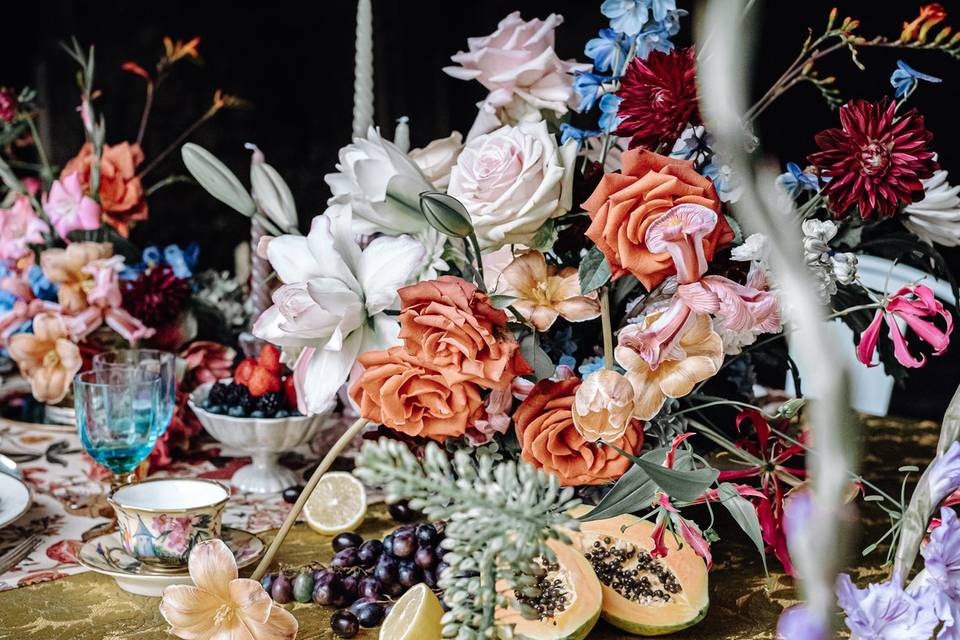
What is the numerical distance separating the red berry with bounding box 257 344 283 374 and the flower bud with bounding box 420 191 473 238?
413 mm

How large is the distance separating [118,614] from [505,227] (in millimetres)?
446

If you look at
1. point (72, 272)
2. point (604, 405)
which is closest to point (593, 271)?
point (604, 405)

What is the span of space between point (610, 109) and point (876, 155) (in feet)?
0.75

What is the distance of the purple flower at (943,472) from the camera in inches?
17.9

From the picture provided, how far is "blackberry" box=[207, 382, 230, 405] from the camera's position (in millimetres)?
1103

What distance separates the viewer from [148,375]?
1.07 m

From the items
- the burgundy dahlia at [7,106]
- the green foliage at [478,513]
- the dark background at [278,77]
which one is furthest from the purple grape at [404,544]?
the dark background at [278,77]

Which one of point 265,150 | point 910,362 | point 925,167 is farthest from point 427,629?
point 265,150

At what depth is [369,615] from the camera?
742mm

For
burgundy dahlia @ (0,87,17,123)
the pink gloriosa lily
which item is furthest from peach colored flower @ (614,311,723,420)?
burgundy dahlia @ (0,87,17,123)

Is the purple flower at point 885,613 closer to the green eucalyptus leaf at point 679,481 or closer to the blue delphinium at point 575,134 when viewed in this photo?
the green eucalyptus leaf at point 679,481

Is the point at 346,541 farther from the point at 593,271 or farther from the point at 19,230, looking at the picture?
the point at 19,230

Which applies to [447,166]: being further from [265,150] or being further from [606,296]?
[265,150]

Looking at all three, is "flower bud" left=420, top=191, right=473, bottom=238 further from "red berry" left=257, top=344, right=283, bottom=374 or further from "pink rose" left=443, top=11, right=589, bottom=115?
"red berry" left=257, top=344, right=283, bottom=374
